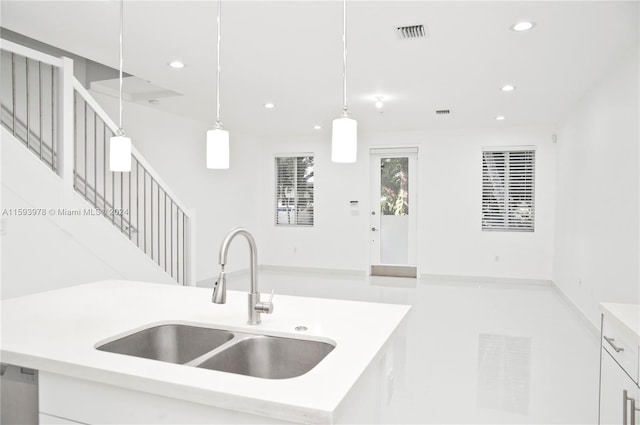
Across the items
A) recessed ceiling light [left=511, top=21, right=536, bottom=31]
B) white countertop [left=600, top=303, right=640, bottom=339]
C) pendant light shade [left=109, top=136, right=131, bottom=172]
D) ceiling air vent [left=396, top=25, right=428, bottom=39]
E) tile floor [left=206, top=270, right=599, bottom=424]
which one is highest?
ceiling air vent [left=396, top=25, right=428, bottom=39]

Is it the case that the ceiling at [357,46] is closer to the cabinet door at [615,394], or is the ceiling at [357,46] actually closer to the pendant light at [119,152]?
the pendant light at [119,152]

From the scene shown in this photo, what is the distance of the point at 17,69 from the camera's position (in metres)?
4.46

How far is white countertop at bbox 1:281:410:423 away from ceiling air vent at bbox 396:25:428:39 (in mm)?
2268

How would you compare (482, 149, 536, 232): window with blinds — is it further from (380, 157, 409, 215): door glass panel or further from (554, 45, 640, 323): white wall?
(380, 157, 409, 215): door glass panel

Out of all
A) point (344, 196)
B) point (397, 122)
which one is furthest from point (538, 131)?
point (344, 196)

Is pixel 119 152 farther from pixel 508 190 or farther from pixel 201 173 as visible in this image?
pixel 508 190

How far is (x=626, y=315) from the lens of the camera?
1.85 meters

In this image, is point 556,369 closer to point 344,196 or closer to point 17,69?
point 344,196

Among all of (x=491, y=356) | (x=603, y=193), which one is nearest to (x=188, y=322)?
(x=491, y=356)

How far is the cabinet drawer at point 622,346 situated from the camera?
1598mm

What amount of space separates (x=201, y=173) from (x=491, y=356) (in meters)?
5.18

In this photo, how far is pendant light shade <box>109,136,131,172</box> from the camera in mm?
1939

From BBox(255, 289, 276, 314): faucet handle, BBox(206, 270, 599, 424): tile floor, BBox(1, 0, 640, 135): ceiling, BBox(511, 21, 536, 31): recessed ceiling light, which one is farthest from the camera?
BBox(511, 21, 536, 31): recessed ceiling light

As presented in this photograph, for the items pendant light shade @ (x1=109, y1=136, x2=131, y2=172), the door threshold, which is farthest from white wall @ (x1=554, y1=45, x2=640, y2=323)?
pendant light shade @ (x1=109, y1=136, x2=131, y2=172)
